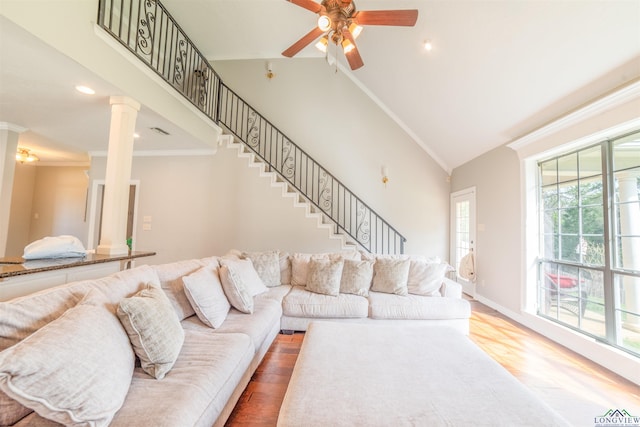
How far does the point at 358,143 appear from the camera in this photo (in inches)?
222

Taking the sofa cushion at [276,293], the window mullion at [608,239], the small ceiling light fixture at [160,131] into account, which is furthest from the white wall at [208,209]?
the window mullion at [608,239]

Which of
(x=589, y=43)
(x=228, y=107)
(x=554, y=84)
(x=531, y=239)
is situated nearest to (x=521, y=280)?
(x=531, y=239)

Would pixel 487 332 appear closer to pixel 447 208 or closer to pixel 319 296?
pixel 319 296

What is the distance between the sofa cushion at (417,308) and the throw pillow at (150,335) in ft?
6.85

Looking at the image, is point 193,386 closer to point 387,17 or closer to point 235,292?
point 235,292

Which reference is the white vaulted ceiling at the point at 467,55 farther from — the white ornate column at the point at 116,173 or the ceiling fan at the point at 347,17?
the ceiling fan at the point at 347,17

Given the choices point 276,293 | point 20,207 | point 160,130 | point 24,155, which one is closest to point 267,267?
point 276,293

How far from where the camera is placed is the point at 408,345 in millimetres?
1758

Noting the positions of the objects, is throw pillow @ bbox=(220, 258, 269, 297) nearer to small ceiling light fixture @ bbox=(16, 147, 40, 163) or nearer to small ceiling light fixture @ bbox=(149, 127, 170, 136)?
small ceiling light fixture @ bbox=(149, 127, 170, 136)

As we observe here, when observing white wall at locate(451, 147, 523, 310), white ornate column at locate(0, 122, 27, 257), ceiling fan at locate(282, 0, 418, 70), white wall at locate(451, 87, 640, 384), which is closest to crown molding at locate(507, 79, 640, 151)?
white wall at locate(451, 87, 640, 384)

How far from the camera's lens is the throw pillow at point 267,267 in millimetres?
3291

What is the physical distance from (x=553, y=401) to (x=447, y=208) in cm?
415

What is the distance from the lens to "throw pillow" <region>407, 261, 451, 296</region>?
314cm

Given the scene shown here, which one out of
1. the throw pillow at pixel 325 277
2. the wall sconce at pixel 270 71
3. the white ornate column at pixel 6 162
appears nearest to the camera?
the throw pillow at pixel 325 277
